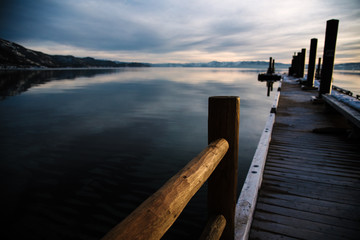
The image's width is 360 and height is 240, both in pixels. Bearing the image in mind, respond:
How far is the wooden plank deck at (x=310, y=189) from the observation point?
2.73m

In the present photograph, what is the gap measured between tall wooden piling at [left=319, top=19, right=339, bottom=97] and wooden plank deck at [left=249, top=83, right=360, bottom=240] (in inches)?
218

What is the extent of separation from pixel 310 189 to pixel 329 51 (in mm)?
9401

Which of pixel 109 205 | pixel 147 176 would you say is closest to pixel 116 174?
pixel 147 176

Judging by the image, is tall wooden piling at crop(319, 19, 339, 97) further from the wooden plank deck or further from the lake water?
the wooden plank deck

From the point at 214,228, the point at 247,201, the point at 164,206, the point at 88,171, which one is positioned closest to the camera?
the point at 164,206

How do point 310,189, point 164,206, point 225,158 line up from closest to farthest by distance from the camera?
1. point 164,206
2. point 225,158
3. point 310,189

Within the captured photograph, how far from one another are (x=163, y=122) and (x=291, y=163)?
10.6 m

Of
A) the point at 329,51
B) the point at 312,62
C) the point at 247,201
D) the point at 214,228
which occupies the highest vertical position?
the point at 329,51

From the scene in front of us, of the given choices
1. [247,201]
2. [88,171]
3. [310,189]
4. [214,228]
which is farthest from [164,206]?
[88,171]

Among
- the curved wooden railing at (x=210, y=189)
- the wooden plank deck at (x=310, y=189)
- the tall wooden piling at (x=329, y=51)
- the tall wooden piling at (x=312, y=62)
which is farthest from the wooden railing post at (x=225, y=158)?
the tall wooden piling at (x=312, y=62)

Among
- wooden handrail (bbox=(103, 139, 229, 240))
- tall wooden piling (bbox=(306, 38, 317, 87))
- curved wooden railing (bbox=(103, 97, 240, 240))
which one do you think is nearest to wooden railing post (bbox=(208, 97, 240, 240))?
curved wooden railing (bbox=(103, 97, 240, 240))

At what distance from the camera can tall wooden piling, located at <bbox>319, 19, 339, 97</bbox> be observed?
993 centimetres

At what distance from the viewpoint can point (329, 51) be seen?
10.1 m

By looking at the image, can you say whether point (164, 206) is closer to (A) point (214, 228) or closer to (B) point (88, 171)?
(A) point (214, 228)
